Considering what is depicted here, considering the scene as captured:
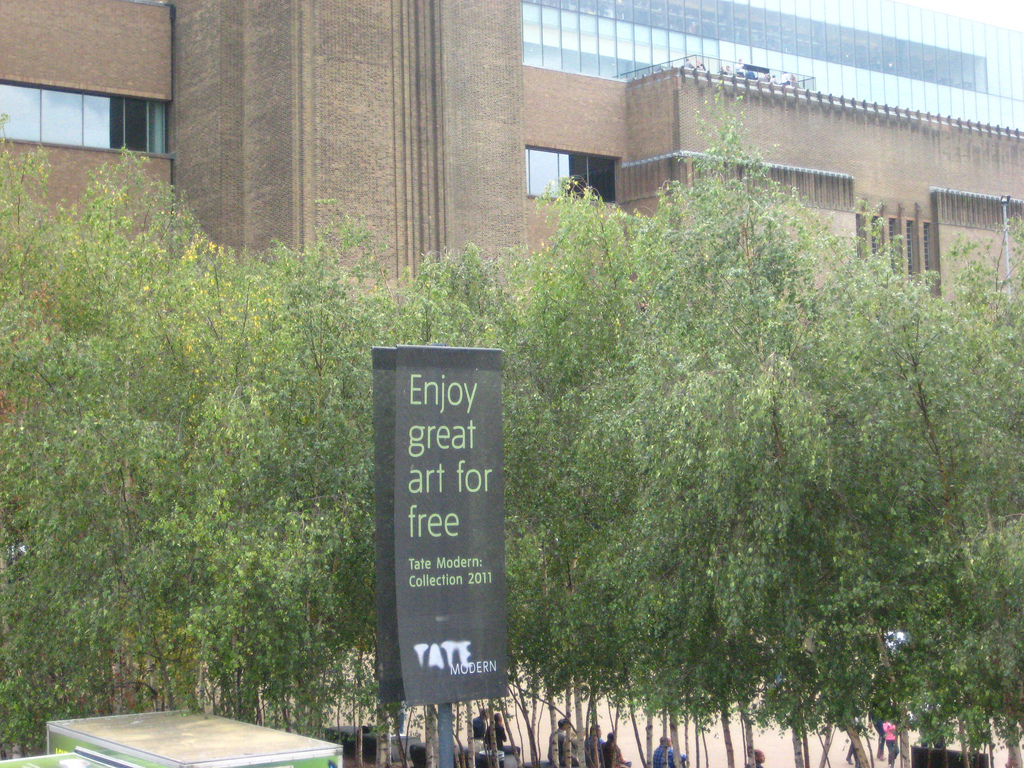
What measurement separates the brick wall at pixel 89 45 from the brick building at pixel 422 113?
7 centimetres

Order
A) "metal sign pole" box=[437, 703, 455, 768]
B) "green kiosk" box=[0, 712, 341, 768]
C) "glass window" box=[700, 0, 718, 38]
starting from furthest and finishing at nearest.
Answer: "glass window" box=[700, 0, 718, 38]
"metal sign pole" box=[437, 703, 455, 768]
"green kiosk" box=[0, 712, 341, 768]

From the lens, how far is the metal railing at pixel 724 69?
4812cm

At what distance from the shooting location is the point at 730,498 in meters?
14.7

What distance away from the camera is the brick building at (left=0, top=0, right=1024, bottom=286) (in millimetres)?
39719

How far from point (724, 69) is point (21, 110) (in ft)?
84.3

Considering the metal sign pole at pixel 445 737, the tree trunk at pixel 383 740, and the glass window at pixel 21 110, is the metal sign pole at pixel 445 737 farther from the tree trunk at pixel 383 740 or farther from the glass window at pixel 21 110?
the glass window at pixel 21 110

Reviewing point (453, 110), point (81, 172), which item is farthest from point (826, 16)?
point (81, 172)

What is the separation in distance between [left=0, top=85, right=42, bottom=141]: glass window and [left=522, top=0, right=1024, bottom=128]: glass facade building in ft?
59.8

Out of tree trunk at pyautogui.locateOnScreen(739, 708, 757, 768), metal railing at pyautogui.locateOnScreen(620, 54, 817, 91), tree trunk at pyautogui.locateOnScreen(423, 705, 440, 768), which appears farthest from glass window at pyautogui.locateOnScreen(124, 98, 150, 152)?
tree trunk at pyautogui.locateOnScreen(739, 708, 757, 768)

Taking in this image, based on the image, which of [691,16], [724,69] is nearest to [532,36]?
[724,69]

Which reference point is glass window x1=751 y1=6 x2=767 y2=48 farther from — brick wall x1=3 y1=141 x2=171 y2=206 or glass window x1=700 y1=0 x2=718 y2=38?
brick wall x1=3 y1=141 x2=171 y2=206

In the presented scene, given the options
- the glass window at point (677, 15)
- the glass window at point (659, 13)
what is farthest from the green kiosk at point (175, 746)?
the glass window at point (677, 15)

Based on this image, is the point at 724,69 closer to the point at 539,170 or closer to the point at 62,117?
the point at 539,170

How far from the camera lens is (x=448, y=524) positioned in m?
13.2
